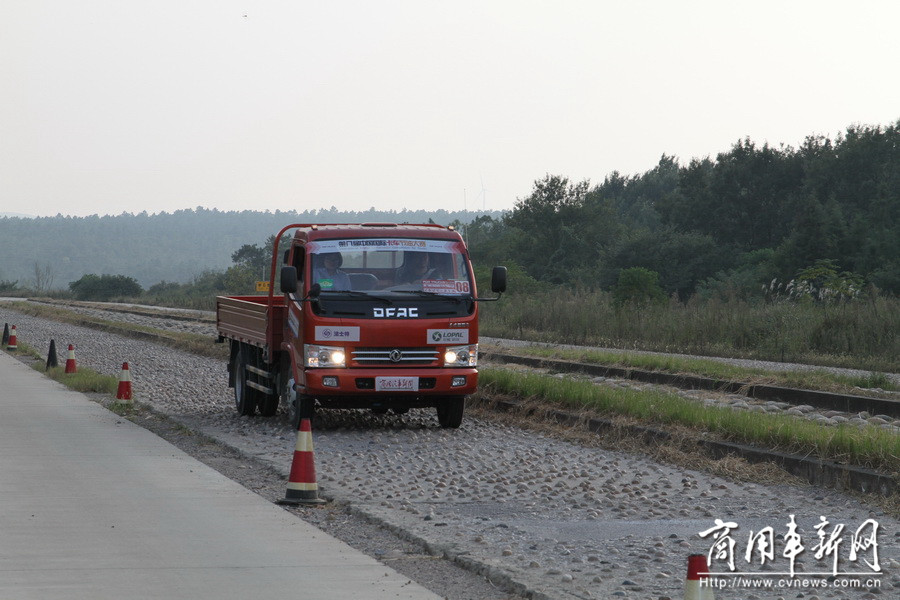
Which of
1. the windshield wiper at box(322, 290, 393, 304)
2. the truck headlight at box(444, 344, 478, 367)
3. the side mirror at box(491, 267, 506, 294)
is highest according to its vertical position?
the side mirror at box(491, 267, 506, 294)

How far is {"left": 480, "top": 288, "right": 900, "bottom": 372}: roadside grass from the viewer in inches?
986

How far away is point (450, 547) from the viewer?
317 inches

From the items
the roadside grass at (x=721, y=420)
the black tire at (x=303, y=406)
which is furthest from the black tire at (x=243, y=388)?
the roadside grass at (x=721, y=420)

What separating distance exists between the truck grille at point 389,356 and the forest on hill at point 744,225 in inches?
1319

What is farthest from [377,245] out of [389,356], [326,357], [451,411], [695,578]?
[695,578]

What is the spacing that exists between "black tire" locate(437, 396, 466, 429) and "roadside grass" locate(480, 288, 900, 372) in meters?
10.1

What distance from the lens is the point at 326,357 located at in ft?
46.8

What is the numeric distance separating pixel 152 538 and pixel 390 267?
6993mm

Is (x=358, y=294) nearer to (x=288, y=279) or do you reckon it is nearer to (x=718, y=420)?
(x=288, y=279)

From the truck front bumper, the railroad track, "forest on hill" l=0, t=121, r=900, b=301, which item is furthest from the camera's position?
"forest on hill" l=0, t=121, r=900, b=301

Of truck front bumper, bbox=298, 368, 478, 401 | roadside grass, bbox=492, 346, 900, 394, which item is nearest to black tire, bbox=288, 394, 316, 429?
truck front bumper, bbox=298, 368, 478, 401

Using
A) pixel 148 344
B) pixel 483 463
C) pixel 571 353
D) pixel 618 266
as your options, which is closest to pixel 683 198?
pixel 618 266

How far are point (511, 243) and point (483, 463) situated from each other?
238 feet

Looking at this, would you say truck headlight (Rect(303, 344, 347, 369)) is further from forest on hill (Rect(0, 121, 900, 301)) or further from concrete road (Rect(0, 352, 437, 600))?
forest on hill (Rect(0, 121, 900, 301))
